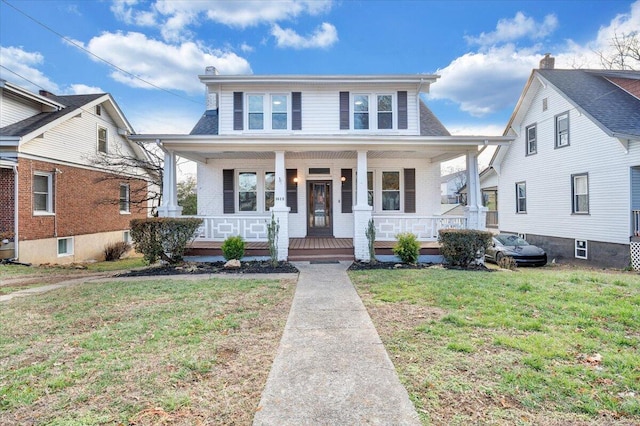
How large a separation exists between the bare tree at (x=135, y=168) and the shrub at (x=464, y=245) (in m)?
13.2

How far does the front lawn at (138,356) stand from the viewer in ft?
7.67

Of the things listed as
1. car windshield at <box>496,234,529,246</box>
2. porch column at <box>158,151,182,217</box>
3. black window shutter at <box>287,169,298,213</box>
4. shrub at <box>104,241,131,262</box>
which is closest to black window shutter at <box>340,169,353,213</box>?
black window shutter at <box>287,169,298,213</box>

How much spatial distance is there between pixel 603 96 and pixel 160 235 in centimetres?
1810

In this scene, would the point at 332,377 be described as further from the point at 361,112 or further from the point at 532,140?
the point at 532,140

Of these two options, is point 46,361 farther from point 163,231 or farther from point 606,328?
point 606,328

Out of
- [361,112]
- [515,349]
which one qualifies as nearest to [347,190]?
[361,112]

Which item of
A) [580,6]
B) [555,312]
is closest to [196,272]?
[555,312]

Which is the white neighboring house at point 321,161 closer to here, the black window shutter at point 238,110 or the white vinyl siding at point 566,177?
the black window shutter at point 238,110

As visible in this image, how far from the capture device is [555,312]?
14.7 ft

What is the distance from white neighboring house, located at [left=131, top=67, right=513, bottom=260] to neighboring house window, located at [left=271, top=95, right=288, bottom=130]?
0.04 m

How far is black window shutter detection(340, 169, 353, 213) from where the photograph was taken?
11.8 m

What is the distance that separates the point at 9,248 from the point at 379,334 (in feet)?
43.9

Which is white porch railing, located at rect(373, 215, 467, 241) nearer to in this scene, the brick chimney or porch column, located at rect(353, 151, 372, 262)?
porch column, located at rect(353, 151, 372, 262)

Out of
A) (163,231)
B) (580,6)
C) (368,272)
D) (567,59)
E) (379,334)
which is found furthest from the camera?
A: (567,59)
